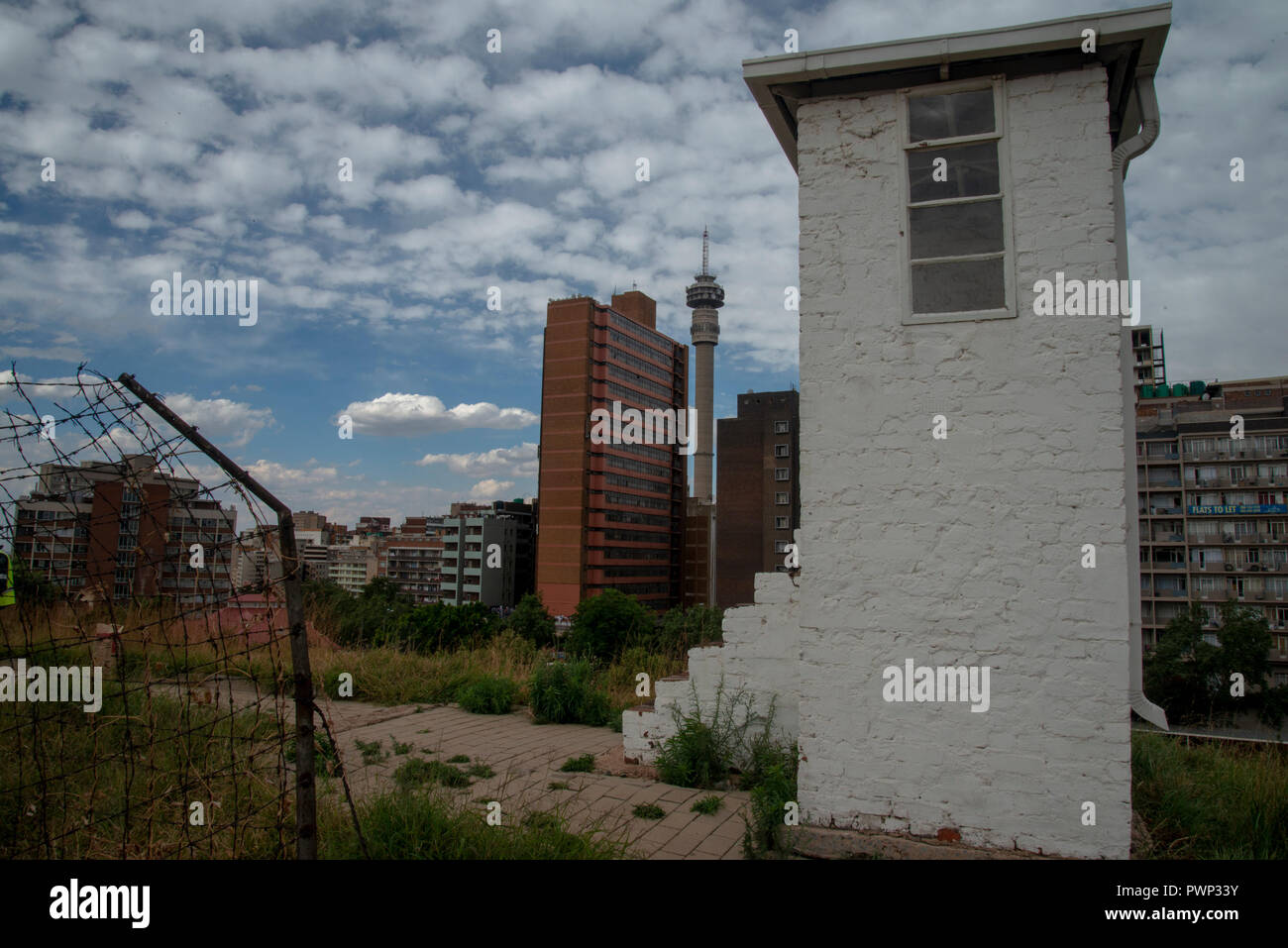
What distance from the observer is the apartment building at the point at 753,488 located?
7594cm

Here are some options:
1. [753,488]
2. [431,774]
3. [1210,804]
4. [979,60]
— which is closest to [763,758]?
[431,774]

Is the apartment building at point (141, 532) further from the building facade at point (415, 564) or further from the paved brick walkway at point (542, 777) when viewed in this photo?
the building facade at point (415, 564)

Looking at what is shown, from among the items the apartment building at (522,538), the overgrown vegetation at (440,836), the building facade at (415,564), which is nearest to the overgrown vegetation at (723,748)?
the overgrown vegetation at (440,836)

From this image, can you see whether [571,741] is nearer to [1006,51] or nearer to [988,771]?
[988,771]

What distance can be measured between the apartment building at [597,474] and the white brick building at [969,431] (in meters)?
70.4

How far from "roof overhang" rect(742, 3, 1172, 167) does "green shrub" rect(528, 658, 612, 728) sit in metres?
6.46

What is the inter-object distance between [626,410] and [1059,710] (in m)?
92.0

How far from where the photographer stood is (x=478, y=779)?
6207 millimetres

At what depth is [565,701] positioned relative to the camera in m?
8.63

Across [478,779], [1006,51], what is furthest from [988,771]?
[1006,51]

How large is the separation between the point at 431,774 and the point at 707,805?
214 centimetres

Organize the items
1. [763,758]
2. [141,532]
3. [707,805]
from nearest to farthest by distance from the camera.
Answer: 1. [141,532]
2. [707,805]
3. [763,758]

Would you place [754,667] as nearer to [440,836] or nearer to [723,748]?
[723,748]

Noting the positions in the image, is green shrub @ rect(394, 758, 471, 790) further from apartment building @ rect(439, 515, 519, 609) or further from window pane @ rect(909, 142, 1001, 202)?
apartment building @ rect(439, 515, 519, 609)
